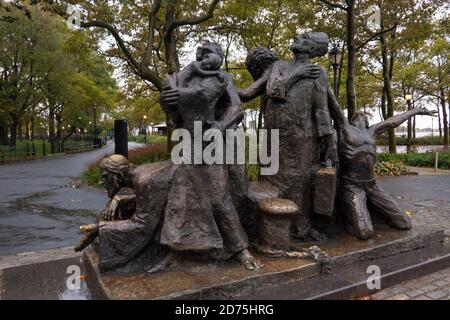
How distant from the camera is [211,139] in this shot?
11.9ft

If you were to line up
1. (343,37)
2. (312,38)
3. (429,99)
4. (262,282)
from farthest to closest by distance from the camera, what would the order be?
(429,99) < (343,37) < (312,38) < (262,282)

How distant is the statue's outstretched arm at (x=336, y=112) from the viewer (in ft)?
14.7

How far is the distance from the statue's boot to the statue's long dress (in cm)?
88

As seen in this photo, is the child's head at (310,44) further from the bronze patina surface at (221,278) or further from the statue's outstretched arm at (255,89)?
the bronze patina surface at (221,278)

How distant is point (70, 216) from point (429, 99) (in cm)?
3622

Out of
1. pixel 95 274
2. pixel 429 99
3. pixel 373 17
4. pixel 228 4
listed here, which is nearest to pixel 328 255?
pixel 95 274

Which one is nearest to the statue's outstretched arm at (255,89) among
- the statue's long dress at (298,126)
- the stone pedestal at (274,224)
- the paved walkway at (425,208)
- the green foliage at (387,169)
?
the statue's long dress at (298,126)

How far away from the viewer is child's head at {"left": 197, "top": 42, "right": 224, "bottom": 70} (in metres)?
3.74

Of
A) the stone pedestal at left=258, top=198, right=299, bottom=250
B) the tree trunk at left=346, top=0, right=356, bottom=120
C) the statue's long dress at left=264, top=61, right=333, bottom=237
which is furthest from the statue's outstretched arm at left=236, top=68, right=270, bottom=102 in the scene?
the tree trunk at left=346, top=0, right=356, bottom=120

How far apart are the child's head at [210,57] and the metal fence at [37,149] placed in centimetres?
2616

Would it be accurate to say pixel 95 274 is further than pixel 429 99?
No

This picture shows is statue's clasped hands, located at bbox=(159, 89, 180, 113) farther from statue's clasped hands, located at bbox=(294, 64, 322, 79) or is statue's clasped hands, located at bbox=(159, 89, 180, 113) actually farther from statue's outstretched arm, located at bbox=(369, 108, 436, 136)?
statue's outstretched arm, located at bbox=(369, 108, 436, 136)
